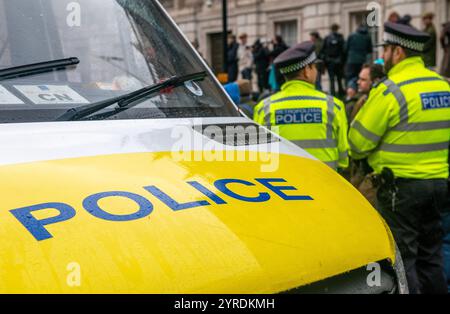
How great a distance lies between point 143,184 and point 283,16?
22321 mm

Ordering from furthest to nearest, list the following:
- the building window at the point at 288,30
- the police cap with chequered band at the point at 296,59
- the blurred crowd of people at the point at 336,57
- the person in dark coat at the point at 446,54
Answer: the building window at the point at 288,30 < the blurred crowd of people at the point at 336,57 < the person in dark coat at the point at 446,54 < the police cap with chequered band at the point at 296,59

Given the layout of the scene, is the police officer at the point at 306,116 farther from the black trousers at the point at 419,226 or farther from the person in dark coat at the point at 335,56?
the person in dark coat at the point at 335,56

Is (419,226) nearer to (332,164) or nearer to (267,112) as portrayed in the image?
(332,164)

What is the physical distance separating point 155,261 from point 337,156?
3.40 metres

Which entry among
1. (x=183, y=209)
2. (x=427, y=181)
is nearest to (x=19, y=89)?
(x=183, y=209)

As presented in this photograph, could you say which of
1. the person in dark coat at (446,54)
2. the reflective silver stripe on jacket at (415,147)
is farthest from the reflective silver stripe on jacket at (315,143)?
the person in dark coat at (446,54)

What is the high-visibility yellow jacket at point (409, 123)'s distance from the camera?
428cm

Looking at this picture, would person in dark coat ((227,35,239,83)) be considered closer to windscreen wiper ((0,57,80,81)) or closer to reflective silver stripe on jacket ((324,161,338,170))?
reflective silver stripe on jacket ((324,161,338,170))

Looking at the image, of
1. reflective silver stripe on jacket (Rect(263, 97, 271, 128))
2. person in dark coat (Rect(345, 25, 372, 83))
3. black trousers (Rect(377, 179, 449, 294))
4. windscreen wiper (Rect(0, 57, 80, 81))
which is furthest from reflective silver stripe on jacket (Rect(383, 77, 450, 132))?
person in dark coat (Rect(345, 25, 372, 83))

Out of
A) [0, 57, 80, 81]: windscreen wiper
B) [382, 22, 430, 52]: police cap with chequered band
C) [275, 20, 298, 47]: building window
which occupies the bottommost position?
[0, 57, 80, 81]: windscreen wiper

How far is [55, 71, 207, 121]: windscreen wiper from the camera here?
7.75 ft

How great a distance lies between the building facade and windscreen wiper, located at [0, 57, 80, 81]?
1400cm

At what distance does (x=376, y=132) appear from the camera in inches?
172

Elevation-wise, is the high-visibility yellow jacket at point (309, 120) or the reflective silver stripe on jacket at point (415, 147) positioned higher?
the high-visibility yellow jacket at point (309, 120)
